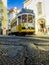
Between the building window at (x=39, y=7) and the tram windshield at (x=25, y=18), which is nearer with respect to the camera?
the tram windshield at (x=25, y=18)

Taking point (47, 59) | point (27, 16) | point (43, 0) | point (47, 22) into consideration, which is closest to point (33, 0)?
point (43, 0)

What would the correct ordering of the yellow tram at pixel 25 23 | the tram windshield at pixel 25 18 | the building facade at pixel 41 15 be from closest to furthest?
the yellow tram at pixel 25 23
the tram windshield at pixel 25 18
the building facade at pixel 41 15

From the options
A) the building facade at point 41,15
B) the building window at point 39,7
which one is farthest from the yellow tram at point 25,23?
the building window at point 39,7

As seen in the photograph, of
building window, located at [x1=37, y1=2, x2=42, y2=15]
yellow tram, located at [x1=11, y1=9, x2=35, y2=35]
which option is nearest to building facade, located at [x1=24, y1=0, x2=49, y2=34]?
building window, located at [x1=37, y1=2, x2=42, y2=15]

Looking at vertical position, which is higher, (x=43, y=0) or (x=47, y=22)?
(x=43, y=0)

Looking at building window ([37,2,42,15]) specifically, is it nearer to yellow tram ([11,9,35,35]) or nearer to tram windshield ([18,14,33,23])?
yellow tram ([11,9,35,35])

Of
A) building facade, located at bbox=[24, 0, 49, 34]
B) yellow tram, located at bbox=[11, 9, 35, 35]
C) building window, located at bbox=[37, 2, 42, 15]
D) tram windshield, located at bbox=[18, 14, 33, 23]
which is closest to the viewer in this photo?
yellow tram, located at bbox=[11, 9, 35, 35]

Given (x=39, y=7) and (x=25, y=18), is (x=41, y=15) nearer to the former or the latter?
(x=39, y=7)

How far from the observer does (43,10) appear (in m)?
40.5

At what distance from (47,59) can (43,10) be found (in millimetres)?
38656

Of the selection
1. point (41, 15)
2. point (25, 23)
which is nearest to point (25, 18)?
point (25, 23)

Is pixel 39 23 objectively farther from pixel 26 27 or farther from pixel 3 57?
pixel 3 57

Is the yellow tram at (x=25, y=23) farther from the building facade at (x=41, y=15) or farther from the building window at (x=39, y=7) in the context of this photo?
the building window at (x=39, y=7)

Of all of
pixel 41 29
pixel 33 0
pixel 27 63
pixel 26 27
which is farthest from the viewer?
pixel 33 0
